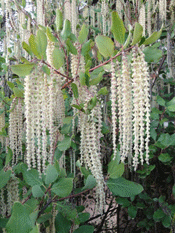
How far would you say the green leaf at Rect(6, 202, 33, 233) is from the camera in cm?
69

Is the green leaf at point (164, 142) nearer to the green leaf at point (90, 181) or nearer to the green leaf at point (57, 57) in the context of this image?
the green leaf at point (90, 181)

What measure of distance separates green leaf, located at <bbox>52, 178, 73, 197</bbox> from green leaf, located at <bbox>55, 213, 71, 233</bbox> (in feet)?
0.68

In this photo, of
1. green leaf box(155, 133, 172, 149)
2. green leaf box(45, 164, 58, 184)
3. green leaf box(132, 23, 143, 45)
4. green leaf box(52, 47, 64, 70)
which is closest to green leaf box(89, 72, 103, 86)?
green leaf box(52, 47, 64, 70)

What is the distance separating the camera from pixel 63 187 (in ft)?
3.20

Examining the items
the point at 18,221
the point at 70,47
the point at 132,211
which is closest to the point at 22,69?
the point at 70,47

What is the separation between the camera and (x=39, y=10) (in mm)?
1710

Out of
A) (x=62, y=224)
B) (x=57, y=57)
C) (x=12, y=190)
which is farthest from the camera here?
(x=12, y=190)

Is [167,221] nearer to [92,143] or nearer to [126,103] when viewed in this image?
[92,143]

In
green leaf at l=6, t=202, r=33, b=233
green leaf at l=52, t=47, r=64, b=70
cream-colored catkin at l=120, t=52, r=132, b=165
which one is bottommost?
A: green leaf at l=6, t=202, r=33, b=233

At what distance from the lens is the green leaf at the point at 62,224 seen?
1.07 metres

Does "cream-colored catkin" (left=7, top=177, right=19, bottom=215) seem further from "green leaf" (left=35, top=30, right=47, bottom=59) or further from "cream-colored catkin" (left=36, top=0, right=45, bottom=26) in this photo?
"cream-colored catkin" (left=36, top=0, right=45, bottom=26)

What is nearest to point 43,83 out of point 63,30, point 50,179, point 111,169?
point 63,30

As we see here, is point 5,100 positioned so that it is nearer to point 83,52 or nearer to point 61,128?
point 61,128

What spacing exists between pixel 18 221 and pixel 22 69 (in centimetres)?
53
